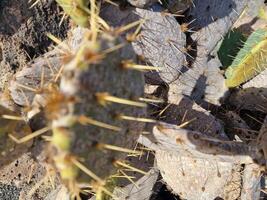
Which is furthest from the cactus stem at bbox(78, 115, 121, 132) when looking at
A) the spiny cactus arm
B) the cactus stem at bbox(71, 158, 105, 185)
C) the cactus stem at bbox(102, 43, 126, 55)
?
the spiny cactus arm

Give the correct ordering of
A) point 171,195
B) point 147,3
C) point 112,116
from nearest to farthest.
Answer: point 112,116 → point 147,3 → point 171,195

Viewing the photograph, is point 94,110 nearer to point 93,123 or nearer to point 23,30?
point 93,123

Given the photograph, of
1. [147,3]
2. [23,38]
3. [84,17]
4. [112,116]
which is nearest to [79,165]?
[112,116]

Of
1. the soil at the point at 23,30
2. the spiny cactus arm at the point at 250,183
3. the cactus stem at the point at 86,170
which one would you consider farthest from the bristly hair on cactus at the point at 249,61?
the cactus stem at the point at 86,170

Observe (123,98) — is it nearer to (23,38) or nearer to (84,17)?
(84,17)

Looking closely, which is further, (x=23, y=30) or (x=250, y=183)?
(x=23, y=30)

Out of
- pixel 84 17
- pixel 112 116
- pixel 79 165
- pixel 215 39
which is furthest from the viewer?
pixel 215 39

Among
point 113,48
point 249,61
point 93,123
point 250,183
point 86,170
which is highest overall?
point 113,48

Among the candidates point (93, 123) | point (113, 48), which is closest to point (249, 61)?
point (113, 48)
